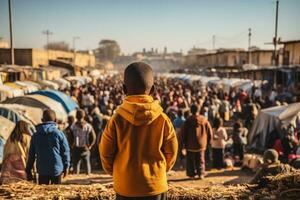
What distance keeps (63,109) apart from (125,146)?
12.9 meters

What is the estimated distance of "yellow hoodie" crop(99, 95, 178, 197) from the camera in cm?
255

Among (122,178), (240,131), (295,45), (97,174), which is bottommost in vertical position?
(97,174)

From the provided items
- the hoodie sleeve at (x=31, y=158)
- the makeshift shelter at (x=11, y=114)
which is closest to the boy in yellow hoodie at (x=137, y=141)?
the hoodie sleeve at (x=31, y=158)

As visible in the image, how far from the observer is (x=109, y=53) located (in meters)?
143

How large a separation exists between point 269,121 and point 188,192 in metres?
8.38

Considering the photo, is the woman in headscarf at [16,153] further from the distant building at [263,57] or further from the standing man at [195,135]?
the distant building at [263,57]

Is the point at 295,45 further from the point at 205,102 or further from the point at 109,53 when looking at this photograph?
the point at 109,53

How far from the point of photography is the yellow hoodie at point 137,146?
255 cm

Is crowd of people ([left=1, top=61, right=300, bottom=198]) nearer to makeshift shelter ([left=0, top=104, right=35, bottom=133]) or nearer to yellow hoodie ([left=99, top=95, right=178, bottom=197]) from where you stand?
yellow hoodie ([left=99, top=95, right=178, bottom=197])

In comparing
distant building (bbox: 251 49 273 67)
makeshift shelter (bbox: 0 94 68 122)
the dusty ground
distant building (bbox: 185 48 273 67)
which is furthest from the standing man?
distant building (bbox: 251 49 273 67)

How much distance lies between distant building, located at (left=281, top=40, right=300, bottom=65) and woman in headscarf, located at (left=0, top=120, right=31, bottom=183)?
32410 millimetres

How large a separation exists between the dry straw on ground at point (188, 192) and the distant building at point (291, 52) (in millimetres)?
32580

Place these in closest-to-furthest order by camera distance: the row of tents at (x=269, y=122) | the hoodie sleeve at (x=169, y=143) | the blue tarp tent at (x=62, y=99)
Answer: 1. the hoodie sleeve at (x=169, y=143)
2. the row of tents at (x=269, y=122)
3. the blue tarp tent at (x=62, y=99)

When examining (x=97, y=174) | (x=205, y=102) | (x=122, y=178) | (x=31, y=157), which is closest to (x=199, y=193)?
(x=122, y=178)
